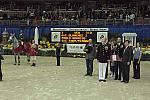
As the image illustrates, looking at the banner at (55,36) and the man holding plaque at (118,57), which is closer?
the man holding plaque at (118,57)

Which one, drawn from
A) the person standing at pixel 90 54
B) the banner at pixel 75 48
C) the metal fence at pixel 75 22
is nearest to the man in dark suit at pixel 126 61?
the person standing at pixel 90 54

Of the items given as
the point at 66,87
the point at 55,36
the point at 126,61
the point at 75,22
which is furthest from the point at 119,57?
Answer: the point at 75,22

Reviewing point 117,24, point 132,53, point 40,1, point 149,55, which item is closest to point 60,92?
point 132,53

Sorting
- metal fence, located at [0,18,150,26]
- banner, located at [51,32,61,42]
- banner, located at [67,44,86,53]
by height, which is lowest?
banner, located at [67,44,86,53]

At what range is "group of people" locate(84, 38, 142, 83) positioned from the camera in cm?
1652

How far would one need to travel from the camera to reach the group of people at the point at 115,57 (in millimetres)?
16516

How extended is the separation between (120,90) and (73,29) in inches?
749

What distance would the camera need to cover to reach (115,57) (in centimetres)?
1748

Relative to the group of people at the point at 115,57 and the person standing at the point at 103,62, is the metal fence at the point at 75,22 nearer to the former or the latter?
the group of people at the point at 115,57

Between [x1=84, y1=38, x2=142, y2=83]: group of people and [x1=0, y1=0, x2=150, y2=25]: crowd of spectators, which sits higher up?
[x1=0, y1=0, x2=150, y2=25]: crowd of spectators

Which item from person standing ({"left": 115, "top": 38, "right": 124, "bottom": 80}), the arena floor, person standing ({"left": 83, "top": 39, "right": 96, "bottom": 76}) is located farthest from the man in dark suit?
person standing ({"left": 83, "top": 39, "right": 96, "bottom": 76})

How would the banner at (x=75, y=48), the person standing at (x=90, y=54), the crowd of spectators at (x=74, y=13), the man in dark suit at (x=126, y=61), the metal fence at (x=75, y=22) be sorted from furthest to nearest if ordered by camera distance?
1. the crowd of spectators at (x=74, y=13)
2. the metal fence at (x=75, y=22)
3. the banner at (x=75, y=48)
4. the person standing at (x=90, y=54)
5. the man in dark suit at (x=126, y=61)

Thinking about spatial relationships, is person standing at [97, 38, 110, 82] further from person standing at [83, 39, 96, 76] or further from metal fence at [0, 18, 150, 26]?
metal fence at [0, 18, 150, 26]

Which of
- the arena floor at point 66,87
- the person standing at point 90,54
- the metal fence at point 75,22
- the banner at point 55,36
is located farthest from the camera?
Result: the banner at point 55,36
